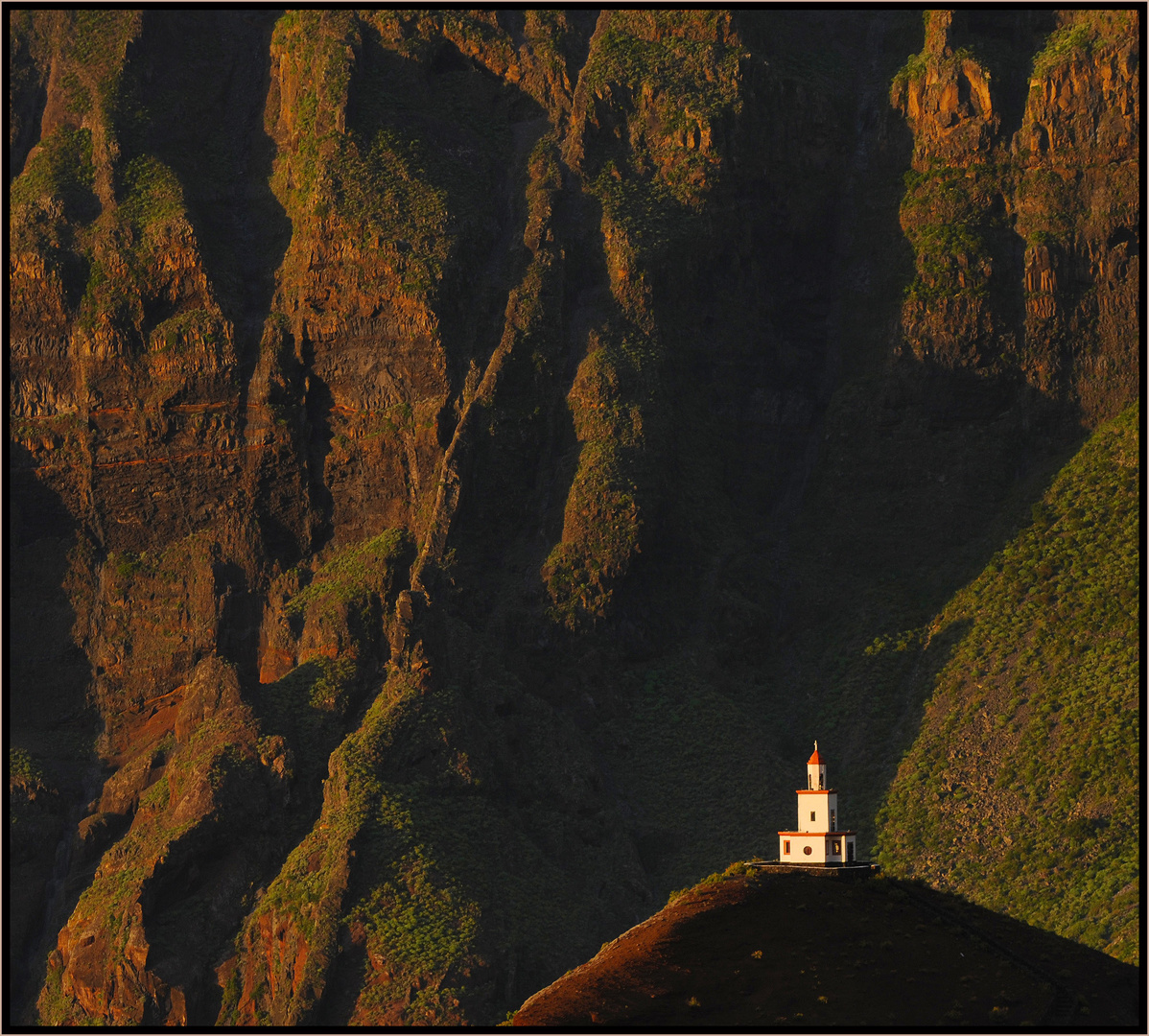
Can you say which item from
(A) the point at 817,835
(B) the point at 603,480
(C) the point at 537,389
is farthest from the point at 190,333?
(A) the point at 817,835

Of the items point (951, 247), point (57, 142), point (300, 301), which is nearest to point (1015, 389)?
point (951, 247)

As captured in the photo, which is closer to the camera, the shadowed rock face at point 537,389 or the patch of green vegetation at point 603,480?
the shadowed rock face at point 537,389

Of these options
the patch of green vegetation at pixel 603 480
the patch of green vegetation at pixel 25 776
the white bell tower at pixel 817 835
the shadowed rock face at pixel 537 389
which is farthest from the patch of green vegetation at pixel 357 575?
the white bell tower at pixel 817 835

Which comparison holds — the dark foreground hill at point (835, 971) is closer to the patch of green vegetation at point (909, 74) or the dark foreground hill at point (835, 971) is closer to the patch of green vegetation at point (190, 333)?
the patch of green vegetation at point (190, 333)

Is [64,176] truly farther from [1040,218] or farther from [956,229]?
[1040,218]

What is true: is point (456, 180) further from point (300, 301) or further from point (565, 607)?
point (565, 607)

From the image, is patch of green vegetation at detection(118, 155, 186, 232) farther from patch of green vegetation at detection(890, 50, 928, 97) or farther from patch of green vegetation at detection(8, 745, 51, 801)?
patch of green vegetation at detection(890, 50, 928, 97)
